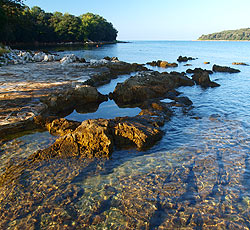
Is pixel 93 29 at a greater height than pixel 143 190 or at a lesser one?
greater

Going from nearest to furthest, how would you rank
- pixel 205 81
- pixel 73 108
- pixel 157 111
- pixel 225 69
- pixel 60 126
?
1. pixel 60 126
2. pixel 157 111
3. pixel 73 108
4. pixel 205 81
5. pixel 225 69

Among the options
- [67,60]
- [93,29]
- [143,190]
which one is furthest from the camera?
[93,29]

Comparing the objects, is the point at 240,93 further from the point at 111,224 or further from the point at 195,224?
the point at 111,224

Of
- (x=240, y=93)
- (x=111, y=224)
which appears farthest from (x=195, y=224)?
(x=240, y=93)

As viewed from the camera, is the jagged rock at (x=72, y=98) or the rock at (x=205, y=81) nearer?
the jagged rock at (x=72, y=98)

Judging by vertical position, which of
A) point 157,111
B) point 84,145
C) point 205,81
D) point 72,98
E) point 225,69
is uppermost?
point 84,145

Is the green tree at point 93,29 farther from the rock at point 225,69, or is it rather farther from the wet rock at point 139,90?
the wet rock at point 139,90

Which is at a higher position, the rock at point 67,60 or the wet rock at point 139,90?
the rock at point 67,60

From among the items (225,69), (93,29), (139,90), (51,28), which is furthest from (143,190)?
(93,29)

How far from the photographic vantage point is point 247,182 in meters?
5.99

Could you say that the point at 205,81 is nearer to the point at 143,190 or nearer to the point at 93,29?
the point at 143,190

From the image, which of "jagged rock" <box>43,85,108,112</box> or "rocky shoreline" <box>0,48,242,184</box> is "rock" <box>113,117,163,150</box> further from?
"jagged rock" <box>43,85,108,112</box>

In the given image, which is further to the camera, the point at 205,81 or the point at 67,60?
the point at 67,60

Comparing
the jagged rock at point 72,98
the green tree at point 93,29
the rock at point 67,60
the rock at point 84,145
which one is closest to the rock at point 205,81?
the jagged rock at point 72,98
